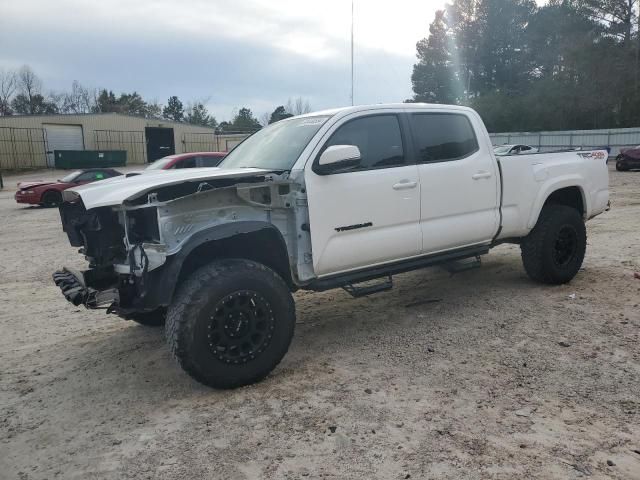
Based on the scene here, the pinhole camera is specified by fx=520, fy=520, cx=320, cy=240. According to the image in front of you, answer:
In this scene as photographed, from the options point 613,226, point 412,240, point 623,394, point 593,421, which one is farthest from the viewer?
point 613,226

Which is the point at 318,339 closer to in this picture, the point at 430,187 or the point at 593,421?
the point at 430,187

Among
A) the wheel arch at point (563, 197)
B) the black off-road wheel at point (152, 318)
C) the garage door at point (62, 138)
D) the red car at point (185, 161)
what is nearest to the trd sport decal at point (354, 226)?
the black off-road wheel at point (152, 318)

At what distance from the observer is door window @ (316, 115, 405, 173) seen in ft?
14.5

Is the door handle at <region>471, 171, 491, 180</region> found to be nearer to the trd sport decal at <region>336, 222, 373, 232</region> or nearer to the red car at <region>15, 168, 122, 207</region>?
the trd sport decal at <region>336, 222, 373, 232</region>

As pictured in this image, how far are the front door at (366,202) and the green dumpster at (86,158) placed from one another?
38.3 metres

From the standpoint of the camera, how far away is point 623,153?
24.0 m

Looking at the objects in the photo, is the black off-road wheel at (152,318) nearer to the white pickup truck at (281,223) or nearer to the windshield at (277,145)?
the white pickup truck at (281,223)

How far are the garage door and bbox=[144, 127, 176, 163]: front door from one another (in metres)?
5.52

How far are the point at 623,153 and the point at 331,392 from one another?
2509 cm

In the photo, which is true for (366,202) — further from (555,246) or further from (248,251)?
(555,246)

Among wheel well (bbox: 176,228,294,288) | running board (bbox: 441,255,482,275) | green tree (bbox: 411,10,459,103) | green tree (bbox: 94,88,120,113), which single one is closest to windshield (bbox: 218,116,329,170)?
wheel well (bbox: 176,228,294,288)

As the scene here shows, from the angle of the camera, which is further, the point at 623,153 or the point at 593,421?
the point at 623,153

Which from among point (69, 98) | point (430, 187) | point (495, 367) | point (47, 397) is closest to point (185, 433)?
point (47, 397)

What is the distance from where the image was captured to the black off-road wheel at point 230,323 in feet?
11.5
